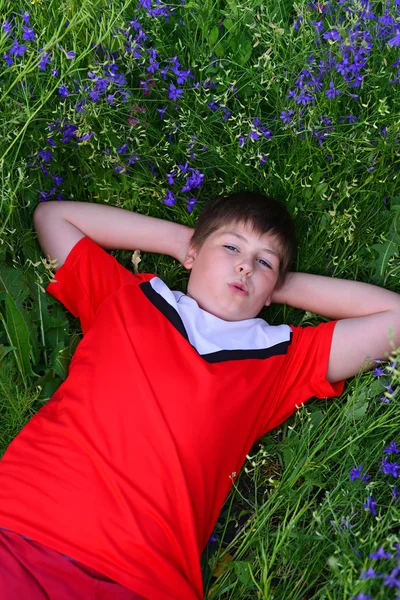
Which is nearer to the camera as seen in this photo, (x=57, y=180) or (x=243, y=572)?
(x=243, y=572)

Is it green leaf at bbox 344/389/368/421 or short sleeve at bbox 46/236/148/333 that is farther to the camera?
short sleeve at bbox 46/236/148/333

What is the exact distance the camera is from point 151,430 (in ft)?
8.36

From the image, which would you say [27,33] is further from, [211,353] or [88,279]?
[211,353]

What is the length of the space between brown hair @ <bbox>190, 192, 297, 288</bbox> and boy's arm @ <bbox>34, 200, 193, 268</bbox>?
12 cm

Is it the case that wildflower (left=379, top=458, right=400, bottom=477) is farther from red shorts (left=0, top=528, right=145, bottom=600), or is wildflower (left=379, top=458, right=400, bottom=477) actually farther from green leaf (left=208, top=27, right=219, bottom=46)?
green leaf (left=208, top=27, right=219, bottom=46)

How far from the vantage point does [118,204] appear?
10.6 ft

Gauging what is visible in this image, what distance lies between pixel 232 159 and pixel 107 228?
2.04 feet

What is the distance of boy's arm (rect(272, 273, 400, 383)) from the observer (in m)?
2.80

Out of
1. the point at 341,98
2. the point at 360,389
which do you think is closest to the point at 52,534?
the point at 360,389

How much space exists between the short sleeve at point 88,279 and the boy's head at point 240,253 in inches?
11.4

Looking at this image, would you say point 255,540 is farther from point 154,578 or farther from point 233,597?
point 154,578

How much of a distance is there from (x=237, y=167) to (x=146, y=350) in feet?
3.08

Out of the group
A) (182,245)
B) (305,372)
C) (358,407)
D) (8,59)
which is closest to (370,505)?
(358,407)

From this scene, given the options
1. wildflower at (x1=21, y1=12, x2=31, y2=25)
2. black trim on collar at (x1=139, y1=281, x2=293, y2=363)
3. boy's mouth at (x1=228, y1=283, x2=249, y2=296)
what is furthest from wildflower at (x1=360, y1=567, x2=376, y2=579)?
wildflower at (x1=21, y1=12, x2=31, y2=25)
